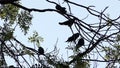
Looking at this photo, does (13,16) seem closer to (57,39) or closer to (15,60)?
(15,60)

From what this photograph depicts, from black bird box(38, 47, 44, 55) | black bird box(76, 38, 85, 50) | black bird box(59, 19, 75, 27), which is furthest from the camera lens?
black bird box(38, 47, 44, 55)

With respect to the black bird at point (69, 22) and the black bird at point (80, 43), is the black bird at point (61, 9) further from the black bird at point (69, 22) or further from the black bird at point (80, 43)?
the black bird at point (80, 43)

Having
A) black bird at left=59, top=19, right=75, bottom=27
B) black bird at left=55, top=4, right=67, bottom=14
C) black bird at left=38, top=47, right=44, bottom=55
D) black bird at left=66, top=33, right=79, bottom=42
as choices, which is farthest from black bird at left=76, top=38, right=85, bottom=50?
black bird at left=38, top=47, right=44, bottom=55

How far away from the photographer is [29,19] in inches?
207

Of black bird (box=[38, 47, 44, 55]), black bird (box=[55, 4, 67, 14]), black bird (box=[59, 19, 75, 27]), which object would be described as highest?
black bird (box=[55, 4, 67, 14])

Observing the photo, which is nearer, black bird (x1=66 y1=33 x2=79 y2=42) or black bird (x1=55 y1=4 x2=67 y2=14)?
black bird (x1=66 y1=33 x2=79 y2=42)

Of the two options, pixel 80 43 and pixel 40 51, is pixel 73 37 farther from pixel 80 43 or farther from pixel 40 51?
pixel 40 51

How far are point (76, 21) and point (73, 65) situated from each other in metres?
1.39

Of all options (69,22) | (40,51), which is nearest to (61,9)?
(69,22)

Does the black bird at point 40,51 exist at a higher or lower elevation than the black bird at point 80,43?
lower

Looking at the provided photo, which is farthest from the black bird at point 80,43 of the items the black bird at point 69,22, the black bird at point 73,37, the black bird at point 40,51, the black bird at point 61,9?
the black bird at point 40,51

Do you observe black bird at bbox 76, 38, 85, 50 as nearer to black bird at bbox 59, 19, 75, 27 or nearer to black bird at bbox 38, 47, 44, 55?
black bird at bbox 59, 19, 75, 27

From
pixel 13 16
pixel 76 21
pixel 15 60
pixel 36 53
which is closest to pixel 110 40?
pixel 76 21

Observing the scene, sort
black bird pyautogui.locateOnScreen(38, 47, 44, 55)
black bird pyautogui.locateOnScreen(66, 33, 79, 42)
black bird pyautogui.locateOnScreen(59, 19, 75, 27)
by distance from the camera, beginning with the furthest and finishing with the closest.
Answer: black bird pyautogui.locateOnScreen(38, 47, 44, 55), black bird pyautogui.locateOnScreen(59, 19, 75, 27), black bird pyautogui.locateOnScreen(66, 33, 79, 42)
